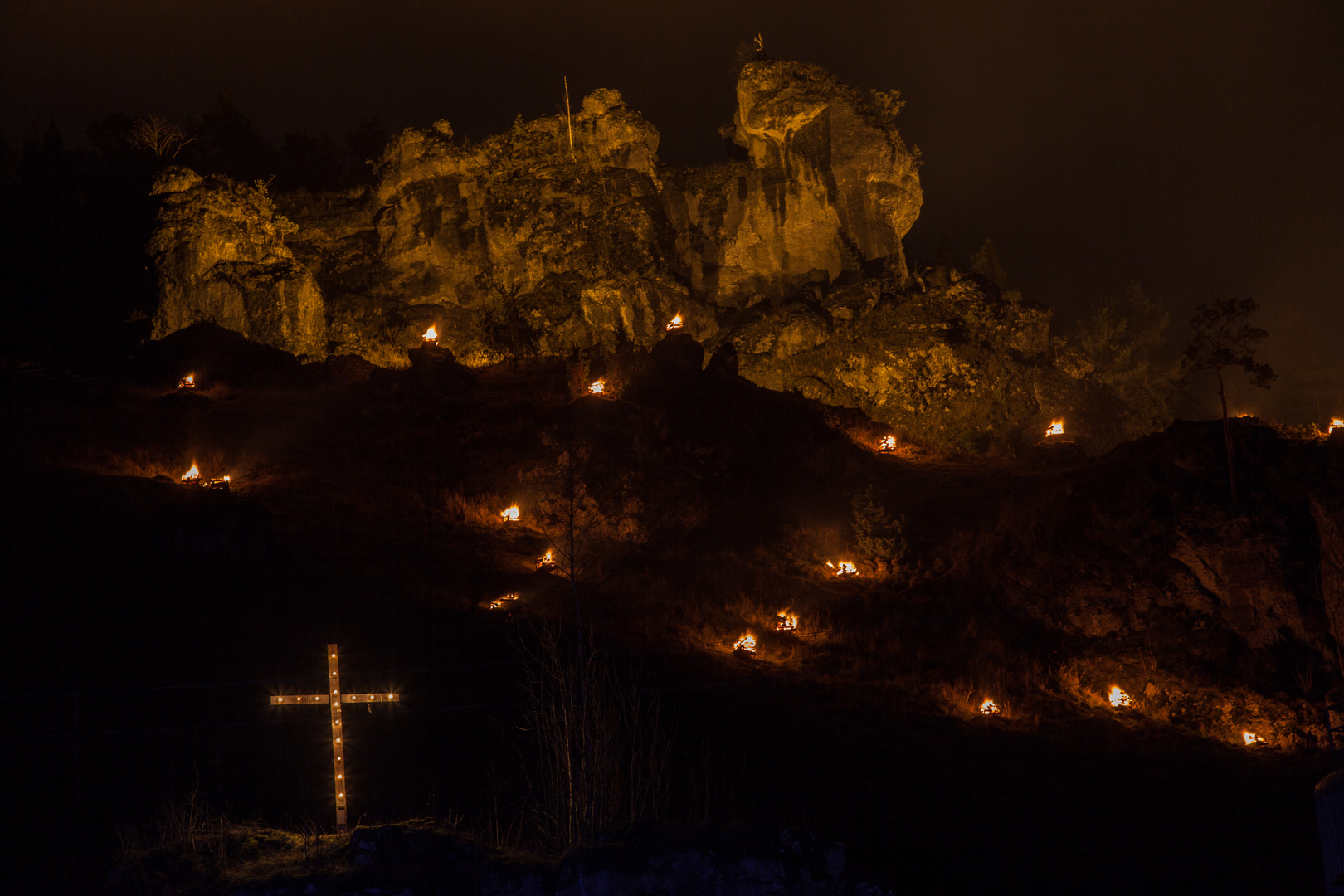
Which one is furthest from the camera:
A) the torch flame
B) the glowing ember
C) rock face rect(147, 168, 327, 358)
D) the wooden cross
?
rock face rect(147, 168, 327, 358)

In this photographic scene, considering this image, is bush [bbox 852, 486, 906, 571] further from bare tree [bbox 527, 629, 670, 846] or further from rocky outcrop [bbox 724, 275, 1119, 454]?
bare tree [bbox 527, 629, 670, 846]

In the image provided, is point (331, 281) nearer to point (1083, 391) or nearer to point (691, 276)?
point (691, 276)

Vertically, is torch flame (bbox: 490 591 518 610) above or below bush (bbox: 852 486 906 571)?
below

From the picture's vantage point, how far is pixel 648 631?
22.7m

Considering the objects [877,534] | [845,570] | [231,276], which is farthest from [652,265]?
[845,570]

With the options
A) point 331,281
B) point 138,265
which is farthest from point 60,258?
point 331,281

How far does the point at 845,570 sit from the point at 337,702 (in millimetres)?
16443

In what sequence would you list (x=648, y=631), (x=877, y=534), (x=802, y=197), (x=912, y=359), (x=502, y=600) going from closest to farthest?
(x=648, y=631) → (x=502, y=600) → (x=877, y=534) → (x=912, y=359) → (x=802, y=197)

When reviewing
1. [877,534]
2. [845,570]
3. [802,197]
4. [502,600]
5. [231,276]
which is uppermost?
[802,197]

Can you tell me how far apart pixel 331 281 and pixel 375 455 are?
13.1m

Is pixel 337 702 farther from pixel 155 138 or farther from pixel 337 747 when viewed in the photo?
pixel 155 138

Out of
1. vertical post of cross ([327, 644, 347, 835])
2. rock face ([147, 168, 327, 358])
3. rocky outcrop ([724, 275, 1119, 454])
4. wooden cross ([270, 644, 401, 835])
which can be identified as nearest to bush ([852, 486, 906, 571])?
rocky outcrop ([724, 275, 1119, 454])

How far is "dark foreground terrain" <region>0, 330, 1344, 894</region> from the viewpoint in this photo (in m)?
14.2

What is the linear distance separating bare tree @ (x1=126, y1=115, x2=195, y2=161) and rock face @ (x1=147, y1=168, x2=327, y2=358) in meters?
7.43
